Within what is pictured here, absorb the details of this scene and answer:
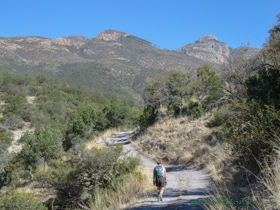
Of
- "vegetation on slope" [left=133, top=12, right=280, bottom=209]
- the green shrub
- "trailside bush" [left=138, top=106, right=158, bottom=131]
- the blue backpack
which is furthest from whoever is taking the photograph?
"trailside bush" [left=138, top=106, right=158, bottom=131]

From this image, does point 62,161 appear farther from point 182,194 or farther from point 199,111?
point 199,111

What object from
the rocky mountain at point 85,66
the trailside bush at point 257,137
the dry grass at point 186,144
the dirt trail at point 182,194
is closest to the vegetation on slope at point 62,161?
the dirt trail at point 182,194

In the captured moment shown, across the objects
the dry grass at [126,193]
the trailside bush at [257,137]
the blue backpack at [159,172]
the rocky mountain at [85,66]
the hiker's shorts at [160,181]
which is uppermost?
the rocky mountain at [85,66]

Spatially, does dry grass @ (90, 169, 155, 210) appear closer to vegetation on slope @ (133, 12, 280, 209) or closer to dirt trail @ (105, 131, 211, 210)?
dirt trail @ (105, 131, 211, 210)

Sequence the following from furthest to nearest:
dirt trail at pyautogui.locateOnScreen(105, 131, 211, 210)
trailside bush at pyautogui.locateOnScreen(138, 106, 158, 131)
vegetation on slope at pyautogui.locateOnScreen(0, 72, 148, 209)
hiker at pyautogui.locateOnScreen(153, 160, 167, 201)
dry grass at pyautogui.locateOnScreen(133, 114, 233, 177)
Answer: trailside bush at pyautogui.locateOnScreen(138, 106, 158, 131), dry grass at pyautogui.locateOnScreen(133, 114, 233, 177), vegetation on slope at pyautogui.locateOnScreen(0, 72, 148, 209), hiker at pyautogui.locateOnScreen(153, 160, 167, 201), dirt trail at pyautogui.locateOnScreen(105, 131, 211, 210)

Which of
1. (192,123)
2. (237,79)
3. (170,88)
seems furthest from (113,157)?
(170,88)

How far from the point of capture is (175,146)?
13.4 meters

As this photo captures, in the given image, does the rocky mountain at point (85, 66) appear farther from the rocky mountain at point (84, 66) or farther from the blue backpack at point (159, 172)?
the blue backpack at point (159, 172)

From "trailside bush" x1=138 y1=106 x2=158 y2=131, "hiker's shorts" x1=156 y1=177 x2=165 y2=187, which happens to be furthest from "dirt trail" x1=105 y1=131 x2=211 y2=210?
"trailside bush" x1=138 y1=106 x2=158 y2=131

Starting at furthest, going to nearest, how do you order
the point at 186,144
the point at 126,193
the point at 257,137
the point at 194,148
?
the point at 186,144, the point at 194,148, the point at 126,193, the point at 257,137

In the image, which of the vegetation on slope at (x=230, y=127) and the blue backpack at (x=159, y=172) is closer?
the vegetation on slope at (x=230, y=127)

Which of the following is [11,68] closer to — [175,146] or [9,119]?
[9,119]

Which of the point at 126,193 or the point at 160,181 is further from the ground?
the point at 160,181

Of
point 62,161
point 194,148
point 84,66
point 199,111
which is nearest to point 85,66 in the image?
point 84,66
